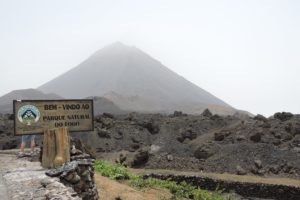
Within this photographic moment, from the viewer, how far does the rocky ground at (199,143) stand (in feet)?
108

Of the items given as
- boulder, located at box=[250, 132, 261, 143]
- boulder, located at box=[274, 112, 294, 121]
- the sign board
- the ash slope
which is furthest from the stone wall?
the ash slope

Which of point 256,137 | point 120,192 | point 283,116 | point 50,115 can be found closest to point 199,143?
point 256,137

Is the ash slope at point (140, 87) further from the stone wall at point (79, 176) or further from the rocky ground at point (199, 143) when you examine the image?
the stone wall at point (79, 176)

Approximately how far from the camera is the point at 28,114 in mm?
14438

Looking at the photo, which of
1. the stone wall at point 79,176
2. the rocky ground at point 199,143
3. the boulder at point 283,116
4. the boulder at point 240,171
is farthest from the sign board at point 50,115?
the boulder at point 283,116

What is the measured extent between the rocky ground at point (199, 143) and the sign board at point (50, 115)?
18252mm

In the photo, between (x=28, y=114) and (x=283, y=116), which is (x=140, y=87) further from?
(x=28, y=114)

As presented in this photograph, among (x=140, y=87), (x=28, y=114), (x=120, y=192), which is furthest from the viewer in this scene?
(x=140, y=87)

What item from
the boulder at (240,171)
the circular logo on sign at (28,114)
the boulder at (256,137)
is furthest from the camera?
the boulder at (256,137)

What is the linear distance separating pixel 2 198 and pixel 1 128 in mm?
40740

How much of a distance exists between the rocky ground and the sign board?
1825 cm

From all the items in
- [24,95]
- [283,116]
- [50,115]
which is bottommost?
[50,115]

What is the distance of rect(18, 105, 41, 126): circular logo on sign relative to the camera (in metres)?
14.4

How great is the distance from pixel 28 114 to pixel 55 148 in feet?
6.14
